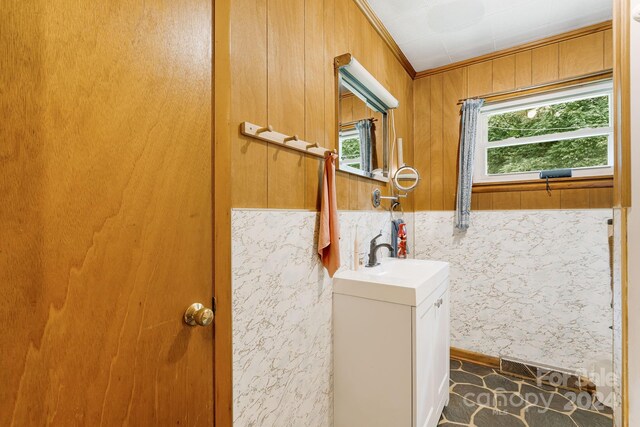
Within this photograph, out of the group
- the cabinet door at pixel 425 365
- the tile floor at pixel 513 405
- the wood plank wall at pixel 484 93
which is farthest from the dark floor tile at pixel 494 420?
the wood plank wall at pixel 484 93

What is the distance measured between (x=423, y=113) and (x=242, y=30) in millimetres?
2103

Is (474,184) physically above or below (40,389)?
above

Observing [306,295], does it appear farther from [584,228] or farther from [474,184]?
[584,228]

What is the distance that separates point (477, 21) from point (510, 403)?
264cm

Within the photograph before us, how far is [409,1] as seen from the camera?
1.82 metres

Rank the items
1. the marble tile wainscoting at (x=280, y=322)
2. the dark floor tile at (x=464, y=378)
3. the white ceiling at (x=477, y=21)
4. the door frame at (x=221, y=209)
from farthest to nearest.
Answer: the dark floor tile at (x=464, y=378)
the white ceiling at (x=477, y=21)
the marble tile wainscoting at (x=280, y=322)
the door frame at (x=221, y=209)

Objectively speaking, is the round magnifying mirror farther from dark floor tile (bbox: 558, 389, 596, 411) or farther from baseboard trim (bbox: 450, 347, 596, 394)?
dark floor tile (bbox: 558, 389, 596, 411)

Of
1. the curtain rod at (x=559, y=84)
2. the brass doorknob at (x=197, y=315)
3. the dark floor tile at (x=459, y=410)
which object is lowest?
the dark floor tile at (x=459, y=410)

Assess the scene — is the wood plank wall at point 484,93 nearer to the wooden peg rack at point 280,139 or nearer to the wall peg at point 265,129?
the wooden peg rack at point 280,139

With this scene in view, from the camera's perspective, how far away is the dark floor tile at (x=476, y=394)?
1.94m

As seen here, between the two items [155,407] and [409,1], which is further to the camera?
[409,1]

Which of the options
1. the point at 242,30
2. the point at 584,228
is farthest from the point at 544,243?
the point at 242,30

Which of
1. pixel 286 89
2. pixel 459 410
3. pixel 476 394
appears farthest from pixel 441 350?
pixel 286 89

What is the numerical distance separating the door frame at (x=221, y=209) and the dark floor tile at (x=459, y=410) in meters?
1.54
